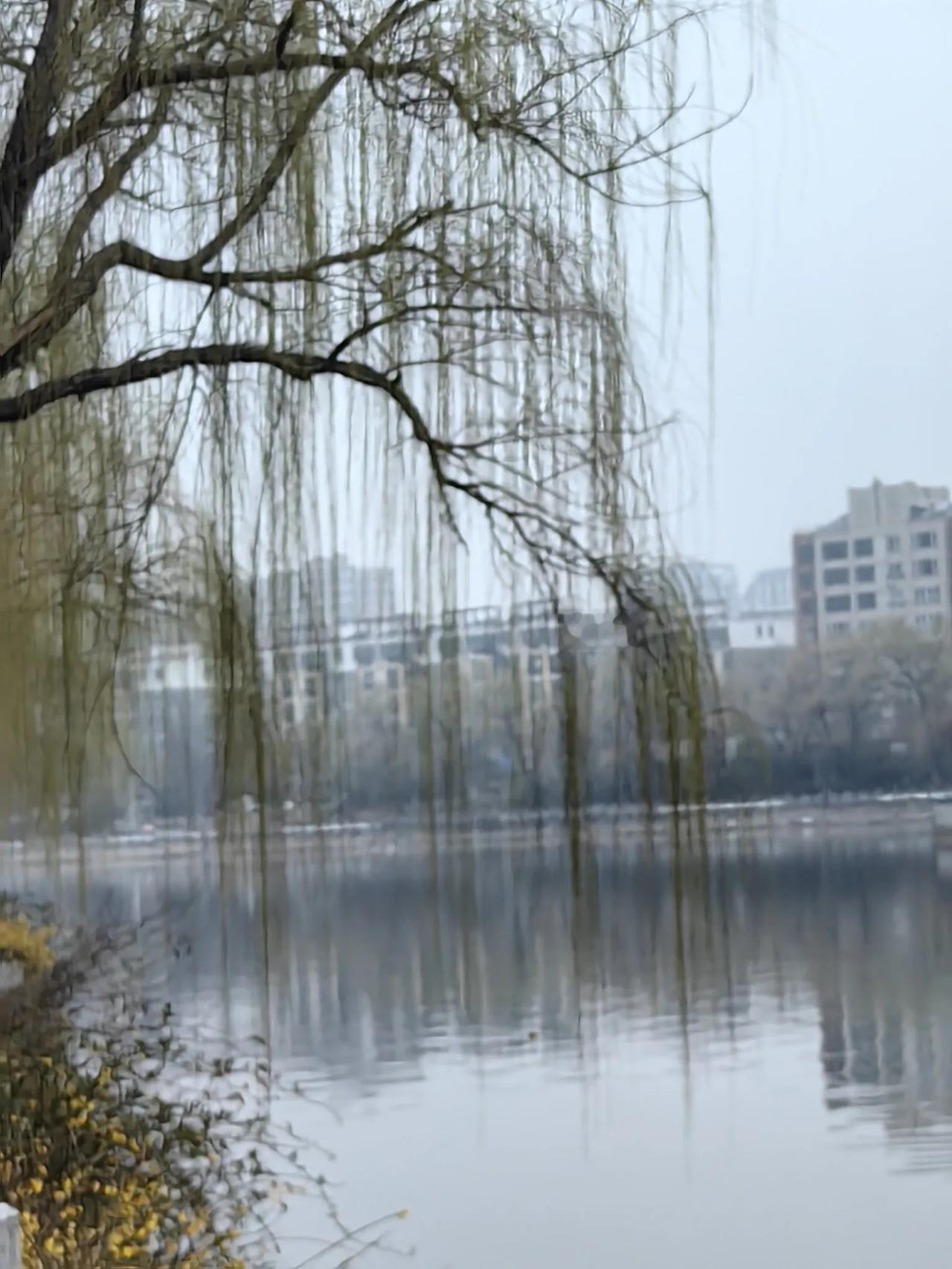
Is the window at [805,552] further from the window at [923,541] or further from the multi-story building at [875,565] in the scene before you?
the window at [923,541]

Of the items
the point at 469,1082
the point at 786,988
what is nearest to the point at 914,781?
the point at 469,1082

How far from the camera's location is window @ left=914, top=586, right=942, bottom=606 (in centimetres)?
455

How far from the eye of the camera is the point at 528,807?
1751 millimetres

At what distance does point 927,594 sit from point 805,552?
0.73 m

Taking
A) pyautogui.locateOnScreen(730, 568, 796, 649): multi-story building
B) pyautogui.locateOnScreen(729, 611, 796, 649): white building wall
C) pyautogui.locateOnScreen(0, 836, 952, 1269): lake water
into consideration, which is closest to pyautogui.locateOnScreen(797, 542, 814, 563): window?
pyautogui.locateOnScreen(730, 568, 796, 649): multi-story building

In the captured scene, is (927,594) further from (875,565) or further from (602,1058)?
(602,1058)

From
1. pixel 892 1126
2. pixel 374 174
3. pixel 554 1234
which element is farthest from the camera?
pixel 892 1126

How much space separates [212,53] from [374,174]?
24 cm

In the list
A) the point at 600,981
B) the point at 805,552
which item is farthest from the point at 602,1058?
the point at 805,552

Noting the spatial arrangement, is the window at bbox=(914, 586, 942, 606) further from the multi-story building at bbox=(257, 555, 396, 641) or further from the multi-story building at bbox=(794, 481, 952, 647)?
the multi-story building at bbox=(257, 555, 396, 641)

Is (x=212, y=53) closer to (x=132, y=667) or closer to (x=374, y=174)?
(x=374, y=174)

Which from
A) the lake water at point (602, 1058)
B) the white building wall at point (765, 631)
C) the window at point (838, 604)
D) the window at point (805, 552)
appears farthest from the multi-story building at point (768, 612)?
A: the lake water at point (602, 1058)

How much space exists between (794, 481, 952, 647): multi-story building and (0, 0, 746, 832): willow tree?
1930 mm

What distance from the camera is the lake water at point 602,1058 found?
5797 mm
